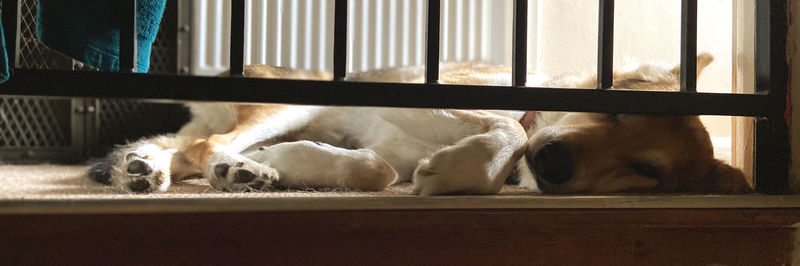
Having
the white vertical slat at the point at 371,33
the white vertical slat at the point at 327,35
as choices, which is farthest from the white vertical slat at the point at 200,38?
the white vertical slat at the point at 371,33

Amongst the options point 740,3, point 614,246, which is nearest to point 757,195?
point 614,246

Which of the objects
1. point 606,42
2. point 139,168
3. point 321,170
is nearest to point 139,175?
point 139,168

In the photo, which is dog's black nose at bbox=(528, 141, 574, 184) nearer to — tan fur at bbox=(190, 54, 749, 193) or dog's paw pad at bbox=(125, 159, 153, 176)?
tan fur at bbox=(190, 54, 749, 193)

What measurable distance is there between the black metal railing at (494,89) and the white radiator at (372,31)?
2.34 m

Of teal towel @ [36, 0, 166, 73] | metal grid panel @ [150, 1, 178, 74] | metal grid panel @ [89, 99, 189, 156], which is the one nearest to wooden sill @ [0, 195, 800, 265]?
teal towel @ [36, 0, 166, 73]

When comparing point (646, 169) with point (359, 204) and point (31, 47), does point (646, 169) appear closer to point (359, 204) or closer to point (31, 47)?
point (359, 204)

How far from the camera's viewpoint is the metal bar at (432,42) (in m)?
1.05

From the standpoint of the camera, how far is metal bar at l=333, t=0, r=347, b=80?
103cm

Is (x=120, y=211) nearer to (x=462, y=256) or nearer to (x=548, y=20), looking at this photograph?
(x=462, y=256)

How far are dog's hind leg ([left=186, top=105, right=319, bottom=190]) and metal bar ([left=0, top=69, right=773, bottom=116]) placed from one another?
1.68 feet

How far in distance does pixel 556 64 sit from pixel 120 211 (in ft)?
7.23

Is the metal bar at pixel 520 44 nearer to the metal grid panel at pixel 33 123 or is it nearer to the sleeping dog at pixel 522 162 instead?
the sleeping dog at pixel 522 162

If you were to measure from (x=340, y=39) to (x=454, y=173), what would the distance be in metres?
0.35

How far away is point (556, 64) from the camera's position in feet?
8.93
